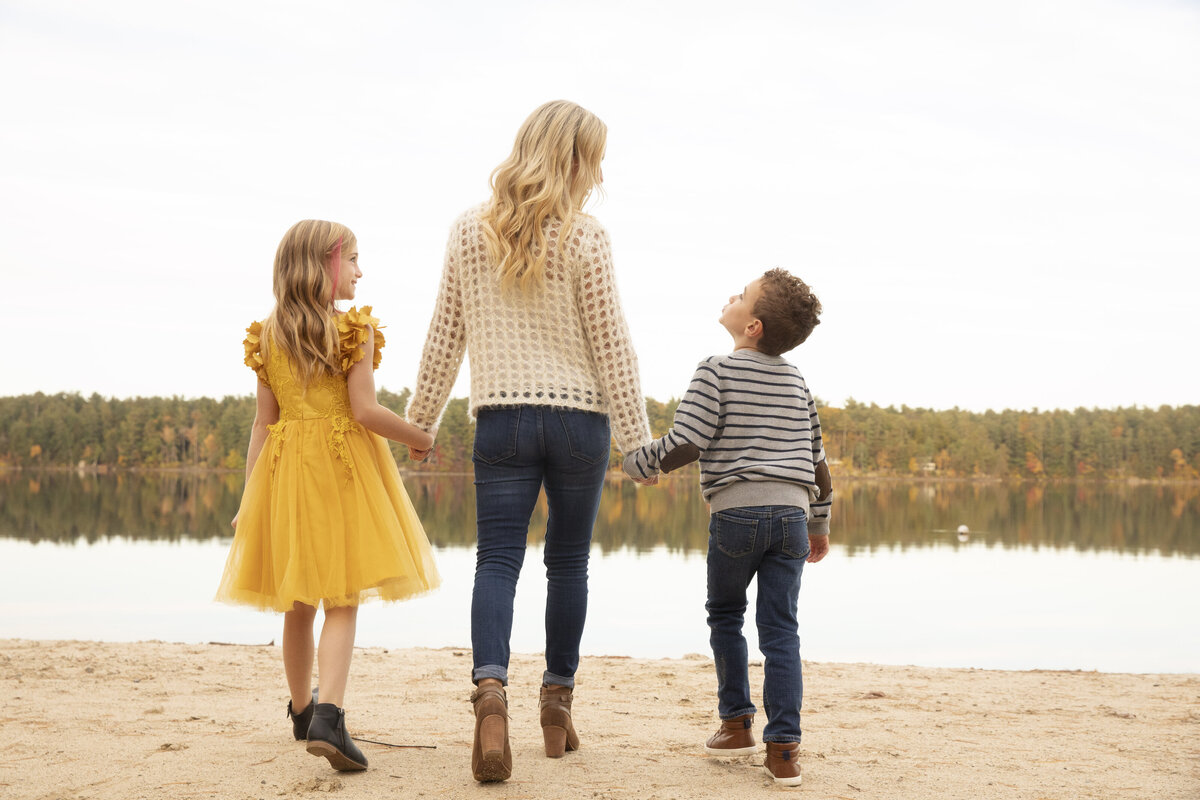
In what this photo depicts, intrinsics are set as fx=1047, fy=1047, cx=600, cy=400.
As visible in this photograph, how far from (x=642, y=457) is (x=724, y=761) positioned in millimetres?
929

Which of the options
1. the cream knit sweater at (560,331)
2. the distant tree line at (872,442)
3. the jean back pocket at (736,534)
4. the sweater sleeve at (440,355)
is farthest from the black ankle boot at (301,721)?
the distant tree line at (872,442)

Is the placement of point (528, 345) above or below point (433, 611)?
above

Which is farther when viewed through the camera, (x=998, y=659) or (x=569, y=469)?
(x=998, y=659)

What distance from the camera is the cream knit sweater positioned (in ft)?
9.34

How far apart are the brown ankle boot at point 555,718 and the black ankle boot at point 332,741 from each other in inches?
20.2

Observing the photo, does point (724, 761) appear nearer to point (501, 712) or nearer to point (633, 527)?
point (501, 712)

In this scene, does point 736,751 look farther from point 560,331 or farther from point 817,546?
point 560,331

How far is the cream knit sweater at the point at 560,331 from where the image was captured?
2846mm

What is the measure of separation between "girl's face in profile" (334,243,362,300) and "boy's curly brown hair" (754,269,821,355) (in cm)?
119

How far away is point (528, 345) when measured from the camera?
113 inches

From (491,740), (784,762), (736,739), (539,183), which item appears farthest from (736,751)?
(539,183)

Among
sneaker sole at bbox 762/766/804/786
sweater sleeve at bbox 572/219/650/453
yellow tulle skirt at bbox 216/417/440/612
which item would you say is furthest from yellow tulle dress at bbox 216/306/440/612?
sneaker sole at bbox 762/766/804/786

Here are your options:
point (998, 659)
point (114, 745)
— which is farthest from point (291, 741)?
point (998, 659)

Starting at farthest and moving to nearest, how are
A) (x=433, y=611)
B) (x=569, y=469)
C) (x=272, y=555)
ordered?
1. (x=433, y=611)
2. (x=272, y=555)
3. (x=569, y=469)
